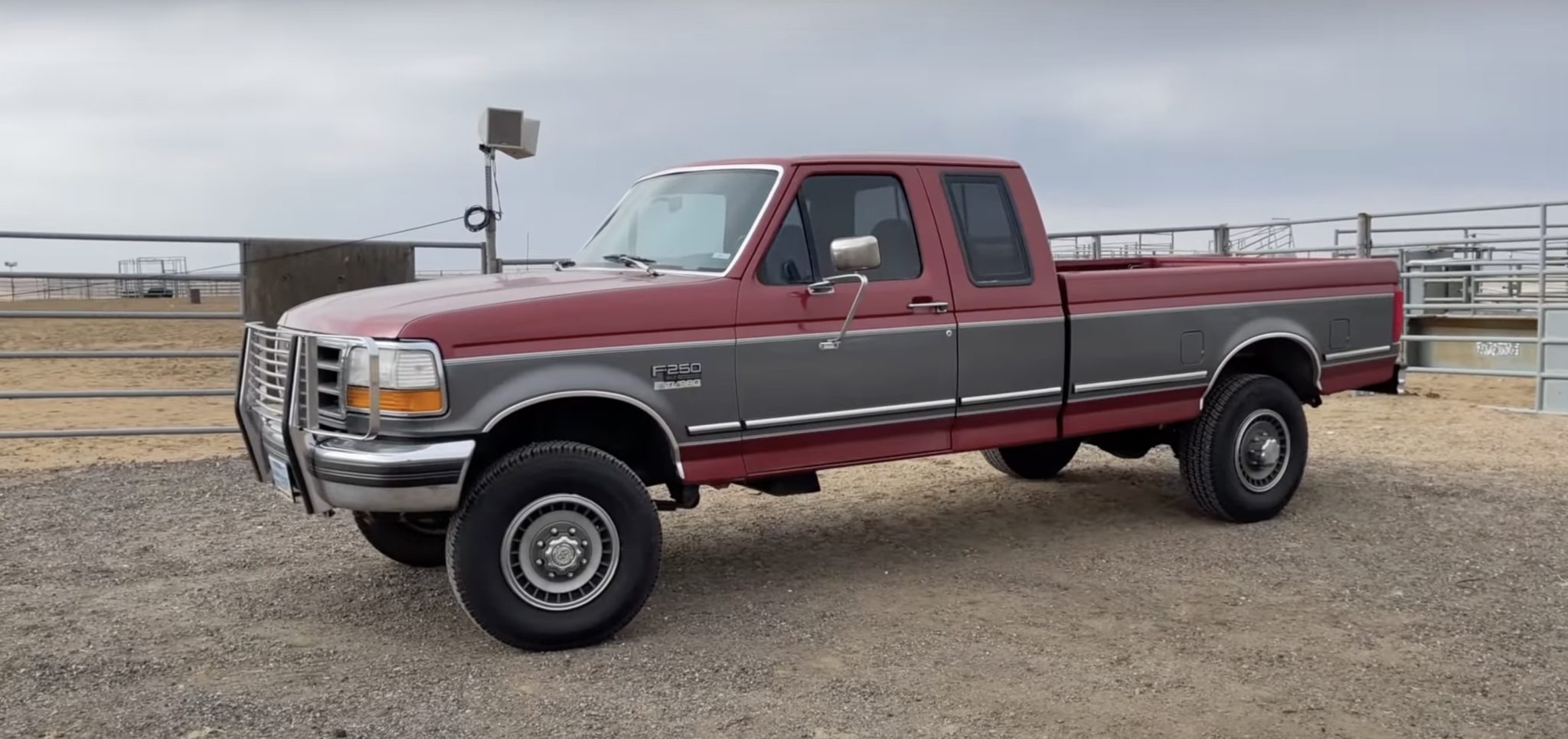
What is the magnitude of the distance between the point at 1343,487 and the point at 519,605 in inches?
232

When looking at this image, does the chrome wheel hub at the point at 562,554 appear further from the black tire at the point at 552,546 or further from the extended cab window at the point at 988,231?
the extended cab window at the point at 988,231

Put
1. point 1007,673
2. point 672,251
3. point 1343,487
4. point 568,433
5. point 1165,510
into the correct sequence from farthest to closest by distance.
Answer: point 1343,487, point 1165,510, point 672,251, point 568,433, point 1007,673

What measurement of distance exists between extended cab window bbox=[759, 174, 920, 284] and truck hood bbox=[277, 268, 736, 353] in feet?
1.17

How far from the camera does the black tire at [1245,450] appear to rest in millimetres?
7297

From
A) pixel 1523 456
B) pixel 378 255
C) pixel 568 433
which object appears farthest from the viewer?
pixel 378 255

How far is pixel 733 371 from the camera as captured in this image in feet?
18.4

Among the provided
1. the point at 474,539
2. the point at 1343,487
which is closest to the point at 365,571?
the point at 474,539

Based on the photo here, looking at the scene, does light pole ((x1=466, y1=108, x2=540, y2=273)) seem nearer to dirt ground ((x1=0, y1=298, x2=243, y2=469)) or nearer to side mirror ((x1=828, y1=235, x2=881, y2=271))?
dirt ground ((x1=0, y1=298, x2=243, y2=469))

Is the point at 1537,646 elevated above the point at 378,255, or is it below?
below

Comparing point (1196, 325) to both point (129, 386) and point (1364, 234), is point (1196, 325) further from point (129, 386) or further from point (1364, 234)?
point (129, 386)

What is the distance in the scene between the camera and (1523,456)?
33.0ft

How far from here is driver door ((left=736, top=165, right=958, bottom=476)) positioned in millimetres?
5703

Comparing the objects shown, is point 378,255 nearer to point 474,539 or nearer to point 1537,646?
point 474,539

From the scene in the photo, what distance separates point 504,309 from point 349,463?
840mm
